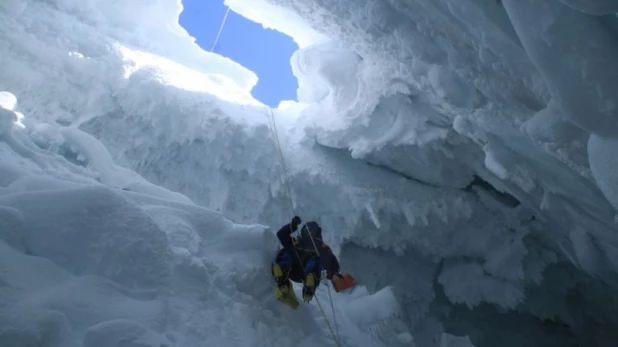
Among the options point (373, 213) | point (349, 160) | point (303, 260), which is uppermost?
point (303, 260)

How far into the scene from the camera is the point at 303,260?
4547 mm

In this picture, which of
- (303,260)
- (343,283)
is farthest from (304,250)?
(343,283)

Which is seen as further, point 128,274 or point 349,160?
point 349,160

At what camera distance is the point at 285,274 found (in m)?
4.28

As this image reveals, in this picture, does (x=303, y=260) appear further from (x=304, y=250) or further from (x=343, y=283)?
(x=343, y=283)

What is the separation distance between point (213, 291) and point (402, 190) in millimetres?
4698

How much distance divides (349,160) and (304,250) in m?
3.57

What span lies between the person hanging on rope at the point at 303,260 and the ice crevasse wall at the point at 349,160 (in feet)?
0.92

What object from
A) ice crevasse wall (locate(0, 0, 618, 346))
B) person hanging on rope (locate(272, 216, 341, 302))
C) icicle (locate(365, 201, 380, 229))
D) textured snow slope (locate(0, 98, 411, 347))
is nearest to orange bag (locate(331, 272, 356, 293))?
person hanging on rope (locate(272, 216, 341, 302))

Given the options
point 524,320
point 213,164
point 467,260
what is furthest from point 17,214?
point 524,320

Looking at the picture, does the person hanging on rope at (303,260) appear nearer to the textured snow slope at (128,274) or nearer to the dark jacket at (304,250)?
the dark jacket at (304,250)

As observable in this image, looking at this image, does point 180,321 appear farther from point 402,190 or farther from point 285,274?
point 402,190

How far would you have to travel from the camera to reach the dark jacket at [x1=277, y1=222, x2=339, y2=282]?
4.57 metres

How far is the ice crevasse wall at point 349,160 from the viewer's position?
293cm
